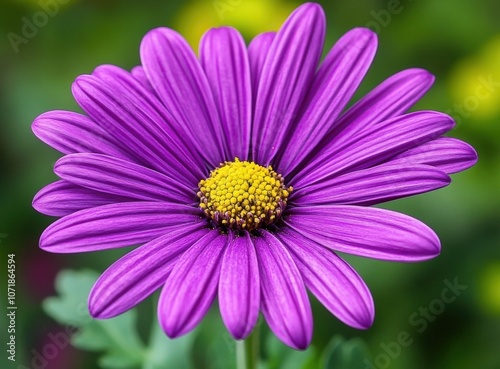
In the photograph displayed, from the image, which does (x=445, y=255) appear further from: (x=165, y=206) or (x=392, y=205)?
(x=165, y=206)

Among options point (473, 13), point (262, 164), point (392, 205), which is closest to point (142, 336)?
point (392, 205)

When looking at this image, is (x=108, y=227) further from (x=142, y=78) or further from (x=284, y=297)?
(x=142, y=78)

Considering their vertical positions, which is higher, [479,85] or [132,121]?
[132,121]

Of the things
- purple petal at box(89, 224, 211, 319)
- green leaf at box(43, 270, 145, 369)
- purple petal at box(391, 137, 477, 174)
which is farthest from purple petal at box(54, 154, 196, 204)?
green leaf at box(43, 270, 145, 369)

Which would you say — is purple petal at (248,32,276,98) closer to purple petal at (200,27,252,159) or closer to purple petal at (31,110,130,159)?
purple petal at (200,27,252,159)

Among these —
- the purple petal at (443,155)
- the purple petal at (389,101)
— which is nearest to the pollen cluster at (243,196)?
the purple petal at (389,101)

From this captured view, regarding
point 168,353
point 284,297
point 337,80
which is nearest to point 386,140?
point 337,80
